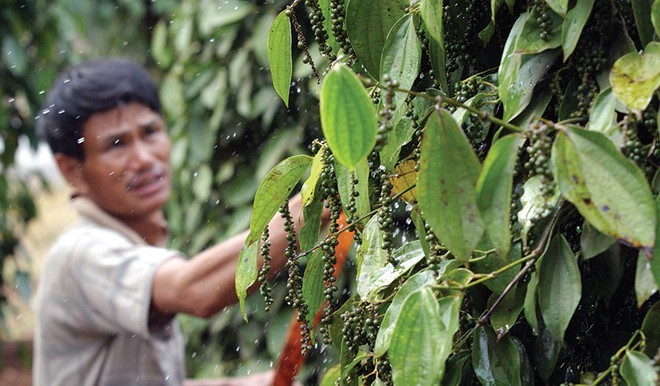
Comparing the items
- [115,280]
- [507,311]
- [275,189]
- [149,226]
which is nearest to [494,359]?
[507,311]

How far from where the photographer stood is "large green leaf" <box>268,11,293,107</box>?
82cm

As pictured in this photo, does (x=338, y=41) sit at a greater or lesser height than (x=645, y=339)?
greater

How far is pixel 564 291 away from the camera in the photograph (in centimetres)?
67

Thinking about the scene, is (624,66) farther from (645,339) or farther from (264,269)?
(264,269)

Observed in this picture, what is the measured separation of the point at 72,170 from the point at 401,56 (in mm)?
1598

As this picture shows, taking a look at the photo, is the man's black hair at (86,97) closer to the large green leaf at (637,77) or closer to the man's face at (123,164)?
the man's face at (123,164)

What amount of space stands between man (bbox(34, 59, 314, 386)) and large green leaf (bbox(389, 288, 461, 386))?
1.04 meters

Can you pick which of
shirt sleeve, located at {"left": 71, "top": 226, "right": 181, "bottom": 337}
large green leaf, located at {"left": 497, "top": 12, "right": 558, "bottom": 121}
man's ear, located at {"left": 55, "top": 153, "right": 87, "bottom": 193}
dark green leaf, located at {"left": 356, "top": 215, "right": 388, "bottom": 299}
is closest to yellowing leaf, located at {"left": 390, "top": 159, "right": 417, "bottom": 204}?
dark green leaf, located at {"left": 356, "top": 215, "right": 388, "bottom": 299}

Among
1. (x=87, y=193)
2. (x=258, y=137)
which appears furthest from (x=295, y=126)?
(x=87, y=193)

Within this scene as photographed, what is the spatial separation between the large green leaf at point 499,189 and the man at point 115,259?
109 cm

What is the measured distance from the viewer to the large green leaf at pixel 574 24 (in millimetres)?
668

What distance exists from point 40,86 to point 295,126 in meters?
1.42

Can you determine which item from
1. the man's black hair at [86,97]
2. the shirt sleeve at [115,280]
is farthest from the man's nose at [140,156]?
the shirt sleeve at [115,280]

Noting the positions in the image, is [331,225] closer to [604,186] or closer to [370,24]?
[370,24]
